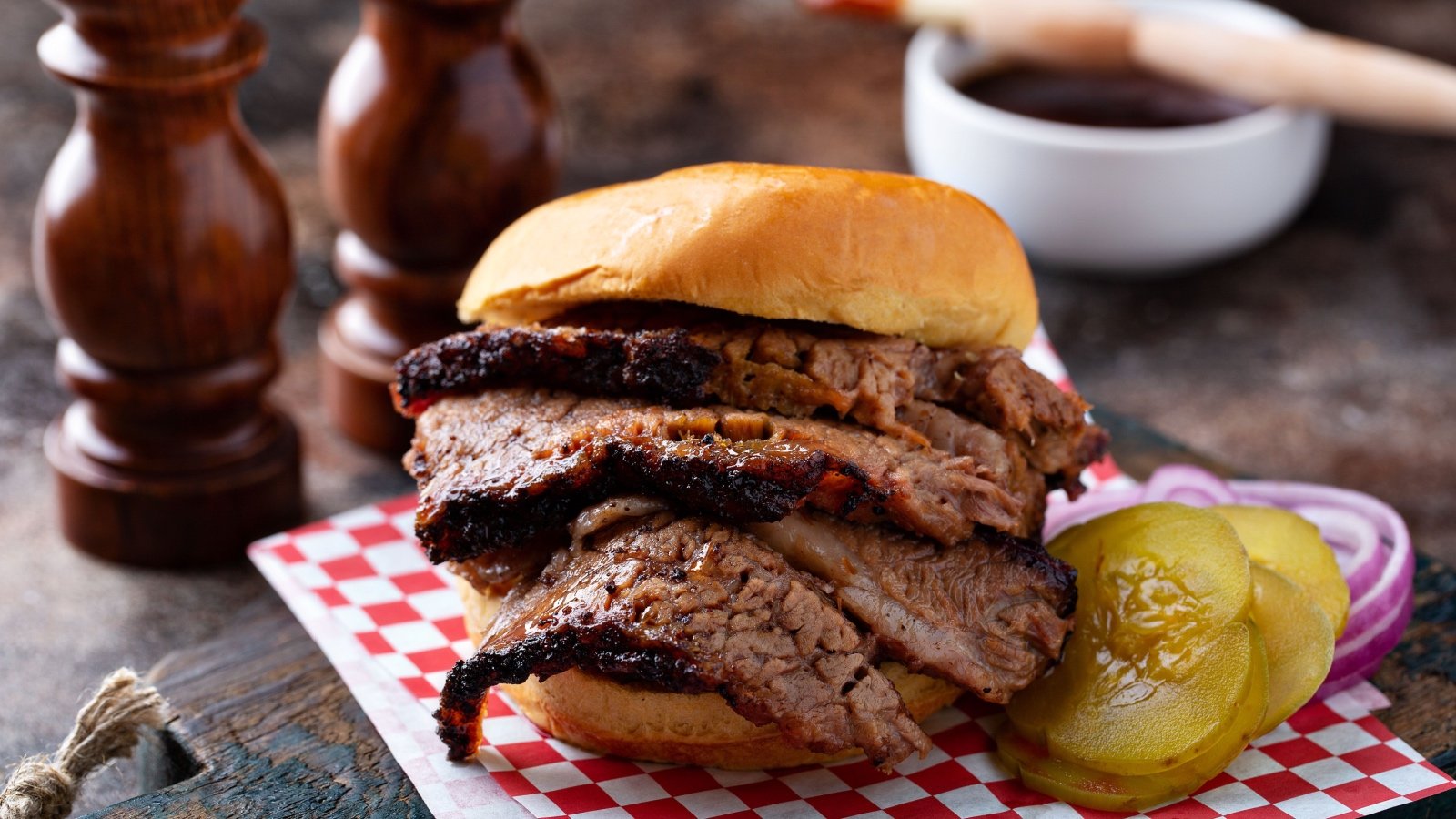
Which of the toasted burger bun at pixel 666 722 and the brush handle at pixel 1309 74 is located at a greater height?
the brush handle at pixel 1309 74

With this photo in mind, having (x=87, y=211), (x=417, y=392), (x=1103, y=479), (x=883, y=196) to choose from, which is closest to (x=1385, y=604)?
(x=1103, y=479)

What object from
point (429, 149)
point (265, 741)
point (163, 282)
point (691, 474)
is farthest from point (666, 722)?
point (429, 149)

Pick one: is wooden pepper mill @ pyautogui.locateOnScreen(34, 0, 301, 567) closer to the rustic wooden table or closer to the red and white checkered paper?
the rustic wooden table

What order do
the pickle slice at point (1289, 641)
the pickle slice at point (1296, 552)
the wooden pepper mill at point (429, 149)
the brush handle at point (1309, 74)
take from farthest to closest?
the brush handle at point (1309, 74)
the wooden pepper mill at point (429, 149)
the pickle slice at point (1296, 552)
the pickle slice at point (1289, 641)

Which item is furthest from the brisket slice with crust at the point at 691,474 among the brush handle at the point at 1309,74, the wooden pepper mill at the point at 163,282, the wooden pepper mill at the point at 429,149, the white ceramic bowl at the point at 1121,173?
the brush handle at the point at 1309,74

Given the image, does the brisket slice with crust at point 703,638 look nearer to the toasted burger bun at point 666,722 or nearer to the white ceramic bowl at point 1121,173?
the toasted burger bun at point 666,722

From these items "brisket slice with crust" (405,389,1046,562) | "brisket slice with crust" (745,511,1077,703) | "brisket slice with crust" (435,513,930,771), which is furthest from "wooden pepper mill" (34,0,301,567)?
"brisket slice with crust" (745,511,1077,703)
